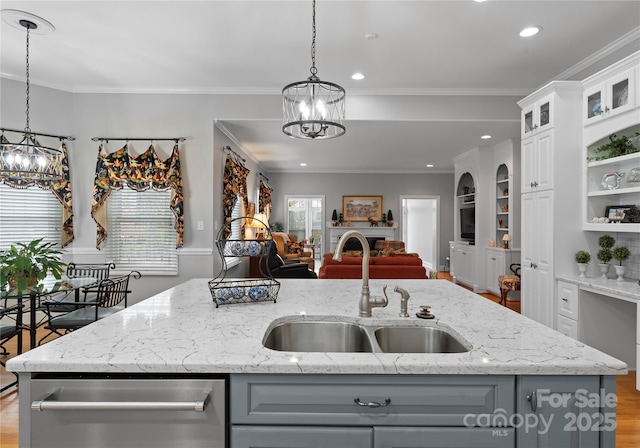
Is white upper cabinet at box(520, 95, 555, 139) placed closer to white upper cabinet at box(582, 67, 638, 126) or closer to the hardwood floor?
white upper cabinet at box(582, 67, 638, 126)

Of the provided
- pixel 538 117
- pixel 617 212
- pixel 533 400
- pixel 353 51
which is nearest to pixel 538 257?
pixel 617 212

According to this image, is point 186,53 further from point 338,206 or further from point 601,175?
point 338,206

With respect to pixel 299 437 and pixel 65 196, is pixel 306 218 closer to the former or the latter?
pixel 65 196

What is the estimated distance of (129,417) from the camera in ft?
3.54

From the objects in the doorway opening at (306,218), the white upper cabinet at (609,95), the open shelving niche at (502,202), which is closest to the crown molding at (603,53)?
the white upper cabinet at (609,95)

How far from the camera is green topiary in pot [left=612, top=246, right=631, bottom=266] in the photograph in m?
3.13

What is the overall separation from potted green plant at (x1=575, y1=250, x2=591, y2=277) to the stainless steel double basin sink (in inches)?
103

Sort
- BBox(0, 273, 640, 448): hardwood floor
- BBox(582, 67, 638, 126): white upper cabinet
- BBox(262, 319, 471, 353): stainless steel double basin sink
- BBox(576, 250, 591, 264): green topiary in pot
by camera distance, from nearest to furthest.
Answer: BBox(262, 319, 471, 353): stainless steel double basin sink, BBox(0, 273, 640, 448): hardwood floor, BBox(582, 67, 638, 126): white upper cabinet, BBox(576, 250, 591, 264): green topiary in pot

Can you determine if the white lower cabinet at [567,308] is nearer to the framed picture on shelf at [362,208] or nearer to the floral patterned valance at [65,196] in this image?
the floral patterned valance at [65,196]

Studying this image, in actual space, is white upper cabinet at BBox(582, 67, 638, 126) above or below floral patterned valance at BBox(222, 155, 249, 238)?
above

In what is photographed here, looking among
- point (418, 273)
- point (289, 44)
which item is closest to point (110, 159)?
point (289, 44)

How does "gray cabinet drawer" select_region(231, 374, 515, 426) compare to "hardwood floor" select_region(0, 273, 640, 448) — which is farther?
"hardwood floor" select_region(0, 273, 640, 448)

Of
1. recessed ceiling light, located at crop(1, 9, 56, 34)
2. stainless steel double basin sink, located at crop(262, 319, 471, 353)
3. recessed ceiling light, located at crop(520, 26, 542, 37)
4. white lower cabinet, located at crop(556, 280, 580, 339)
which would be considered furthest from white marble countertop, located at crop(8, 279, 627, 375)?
recessed ceiling light, located at crop(1, 9, 56, 34)

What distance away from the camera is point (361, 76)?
418 cm
